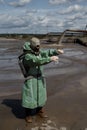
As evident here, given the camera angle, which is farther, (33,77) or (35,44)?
(33,77)

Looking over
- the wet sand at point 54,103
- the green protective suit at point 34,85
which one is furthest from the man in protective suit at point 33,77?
the wet sand at point 54,103

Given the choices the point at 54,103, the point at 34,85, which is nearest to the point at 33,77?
the point at 34,85

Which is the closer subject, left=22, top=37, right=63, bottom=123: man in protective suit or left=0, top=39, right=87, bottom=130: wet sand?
left=22, top=37, right=63, bottom=123: man in protective suit

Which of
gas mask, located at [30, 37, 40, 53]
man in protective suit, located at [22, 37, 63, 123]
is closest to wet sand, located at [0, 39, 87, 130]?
man in protective suit, located at [22, 37, 63, 123]

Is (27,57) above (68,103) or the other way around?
above

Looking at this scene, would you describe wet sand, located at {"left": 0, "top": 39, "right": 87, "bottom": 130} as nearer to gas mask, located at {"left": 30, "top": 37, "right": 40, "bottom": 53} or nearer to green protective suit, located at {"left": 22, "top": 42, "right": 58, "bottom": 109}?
green protective suit, located at {"left": 22, "top": 42, "right": 58, "bottom": 109}

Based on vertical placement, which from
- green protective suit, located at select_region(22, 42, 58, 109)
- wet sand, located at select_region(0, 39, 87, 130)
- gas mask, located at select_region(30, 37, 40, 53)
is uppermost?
gas mask, located at select_region(30, 37, 40, 53)

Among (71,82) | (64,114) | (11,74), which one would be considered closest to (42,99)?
(64,114)

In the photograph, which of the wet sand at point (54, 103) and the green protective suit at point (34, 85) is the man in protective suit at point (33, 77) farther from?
the wet sand at point (54, 103)

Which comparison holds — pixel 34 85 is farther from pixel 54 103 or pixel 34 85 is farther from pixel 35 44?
pixel 54 103

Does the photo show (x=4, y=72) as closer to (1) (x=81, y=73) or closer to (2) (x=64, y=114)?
(1) (x=81, y=73)

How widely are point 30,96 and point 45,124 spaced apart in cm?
70

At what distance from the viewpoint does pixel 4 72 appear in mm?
15430

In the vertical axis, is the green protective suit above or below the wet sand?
above
